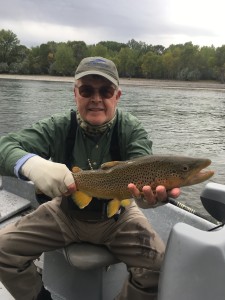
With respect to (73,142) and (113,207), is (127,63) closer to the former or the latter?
(73,142)

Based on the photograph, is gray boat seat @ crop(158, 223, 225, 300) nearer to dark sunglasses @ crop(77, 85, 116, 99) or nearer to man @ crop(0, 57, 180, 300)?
man @ crop(0, 57, 180, 300)

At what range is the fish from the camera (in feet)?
7.59

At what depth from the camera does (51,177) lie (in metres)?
2.42

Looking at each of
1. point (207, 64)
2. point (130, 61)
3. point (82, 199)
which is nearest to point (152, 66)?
point (130, 61)

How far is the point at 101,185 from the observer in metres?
2.51

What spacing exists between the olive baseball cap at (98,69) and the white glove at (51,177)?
0.71 metres

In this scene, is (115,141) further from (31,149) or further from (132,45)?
(132,45)

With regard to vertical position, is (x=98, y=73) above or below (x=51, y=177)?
above

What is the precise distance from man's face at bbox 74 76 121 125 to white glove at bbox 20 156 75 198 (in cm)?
49

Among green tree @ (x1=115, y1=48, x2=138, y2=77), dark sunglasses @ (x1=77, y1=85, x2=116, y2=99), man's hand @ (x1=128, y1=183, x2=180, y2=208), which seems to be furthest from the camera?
green tree @ (x1=115, y1=48, x2=138, y2=77)

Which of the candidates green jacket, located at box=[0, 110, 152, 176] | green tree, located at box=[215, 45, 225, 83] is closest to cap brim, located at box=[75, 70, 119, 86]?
green jacket, located at box=[0, 110, 152, 176]

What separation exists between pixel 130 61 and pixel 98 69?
81.4 meters

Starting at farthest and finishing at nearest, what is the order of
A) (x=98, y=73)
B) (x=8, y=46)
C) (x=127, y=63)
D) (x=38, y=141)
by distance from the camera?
(x=8, y=46) < (x=127, y=63) < (x=38, y=141) < (x=98, y=73)

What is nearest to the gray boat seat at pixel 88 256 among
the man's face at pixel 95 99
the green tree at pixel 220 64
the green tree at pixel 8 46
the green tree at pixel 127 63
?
the man's face at pixel 95 99
